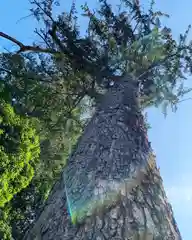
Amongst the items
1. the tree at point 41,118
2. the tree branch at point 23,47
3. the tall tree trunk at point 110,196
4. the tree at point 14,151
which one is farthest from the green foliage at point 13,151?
the tall tree trunk at point 110,196

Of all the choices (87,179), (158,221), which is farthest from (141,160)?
(158,221)

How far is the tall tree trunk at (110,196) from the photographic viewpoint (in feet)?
8.85

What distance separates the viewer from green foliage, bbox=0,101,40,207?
19.4 feet

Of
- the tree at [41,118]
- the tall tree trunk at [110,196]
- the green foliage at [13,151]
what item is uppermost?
the tree at [41,118]

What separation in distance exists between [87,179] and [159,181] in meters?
0.86

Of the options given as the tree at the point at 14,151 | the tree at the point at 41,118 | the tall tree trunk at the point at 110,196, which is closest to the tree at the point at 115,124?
the tall tree trunk at the point at 110,196

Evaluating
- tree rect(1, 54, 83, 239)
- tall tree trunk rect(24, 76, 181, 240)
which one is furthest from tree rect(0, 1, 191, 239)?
tree rect(1, 54, 83, 239)

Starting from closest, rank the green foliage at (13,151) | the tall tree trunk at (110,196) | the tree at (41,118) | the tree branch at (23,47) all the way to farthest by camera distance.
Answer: the tall tree trunk at (110,196)
the green foliage at (13,151)
the tree branch at (23,47)
the tree at (41,118)

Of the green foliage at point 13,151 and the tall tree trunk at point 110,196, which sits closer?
the tall tree trunk at point 110,196

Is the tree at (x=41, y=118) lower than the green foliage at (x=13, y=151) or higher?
higher

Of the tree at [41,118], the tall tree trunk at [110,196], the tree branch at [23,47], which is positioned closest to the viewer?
the tall tree trunk at [110,196]

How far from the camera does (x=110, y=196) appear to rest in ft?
10.1

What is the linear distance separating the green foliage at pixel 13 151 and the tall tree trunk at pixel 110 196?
6.63 feet

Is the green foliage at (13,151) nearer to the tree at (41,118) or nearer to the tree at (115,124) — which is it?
the tree at (41,118)
